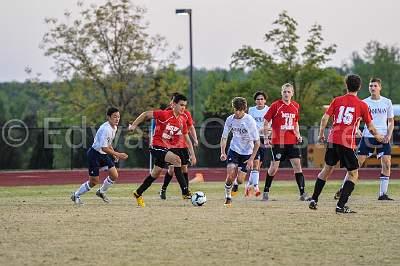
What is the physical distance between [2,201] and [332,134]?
8.20m

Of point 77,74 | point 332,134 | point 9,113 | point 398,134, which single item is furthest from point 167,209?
point 9,113

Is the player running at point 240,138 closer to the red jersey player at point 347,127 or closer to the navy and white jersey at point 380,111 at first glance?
the navy and white jersey at point 380,111

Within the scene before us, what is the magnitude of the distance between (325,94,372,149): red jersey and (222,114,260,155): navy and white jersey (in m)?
3.16

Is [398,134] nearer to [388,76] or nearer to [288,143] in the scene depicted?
[288,143]

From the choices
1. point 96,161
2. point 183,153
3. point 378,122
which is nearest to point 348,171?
point 378,122

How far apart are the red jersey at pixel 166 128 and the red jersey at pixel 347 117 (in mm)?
3686

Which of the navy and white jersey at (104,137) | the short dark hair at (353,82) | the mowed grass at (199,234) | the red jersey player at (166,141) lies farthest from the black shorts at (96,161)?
the short dark hair at (353,82)

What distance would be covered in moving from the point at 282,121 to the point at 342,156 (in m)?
3.72

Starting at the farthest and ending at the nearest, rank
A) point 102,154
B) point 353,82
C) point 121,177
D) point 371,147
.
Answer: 1. point 121,177
2. point 371,147
3. point 102,154
4. point 353,82

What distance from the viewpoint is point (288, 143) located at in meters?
19.2

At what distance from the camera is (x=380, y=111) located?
19219 millimetres

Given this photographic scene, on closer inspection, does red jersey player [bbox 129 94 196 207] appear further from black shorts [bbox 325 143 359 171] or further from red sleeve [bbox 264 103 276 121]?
black shorts [bbox 325 143 359 171]

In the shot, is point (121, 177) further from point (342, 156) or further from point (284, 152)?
point (342, 156)

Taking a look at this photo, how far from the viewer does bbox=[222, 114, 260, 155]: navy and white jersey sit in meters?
18.6
